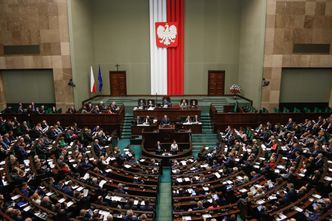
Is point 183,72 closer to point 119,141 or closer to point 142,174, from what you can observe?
point 119,141

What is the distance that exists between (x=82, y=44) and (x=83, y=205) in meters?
15.6

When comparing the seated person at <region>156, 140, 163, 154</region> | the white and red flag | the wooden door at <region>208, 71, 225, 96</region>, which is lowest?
the seated person at <region>156, 140, 163, 154</region>

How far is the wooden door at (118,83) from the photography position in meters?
24.4

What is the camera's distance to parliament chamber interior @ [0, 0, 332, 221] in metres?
9.01

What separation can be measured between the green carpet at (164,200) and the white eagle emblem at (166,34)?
13.6 m

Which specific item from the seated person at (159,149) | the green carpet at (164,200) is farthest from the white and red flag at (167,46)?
the green carpet at (164,200)

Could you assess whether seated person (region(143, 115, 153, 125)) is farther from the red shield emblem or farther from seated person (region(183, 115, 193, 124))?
the red shield emblem

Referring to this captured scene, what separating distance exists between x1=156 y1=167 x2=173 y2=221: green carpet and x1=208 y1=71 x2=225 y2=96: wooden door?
13.1 m

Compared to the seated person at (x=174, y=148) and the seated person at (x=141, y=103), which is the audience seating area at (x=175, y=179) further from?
the seated person at (x=141, y=103)

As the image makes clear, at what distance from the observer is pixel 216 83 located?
24438mm

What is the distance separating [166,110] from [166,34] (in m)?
7.98

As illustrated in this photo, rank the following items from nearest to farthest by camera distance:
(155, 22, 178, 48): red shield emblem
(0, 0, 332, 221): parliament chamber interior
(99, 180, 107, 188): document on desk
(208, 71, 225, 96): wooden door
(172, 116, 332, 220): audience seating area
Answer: (172, 116, 332, 220): audience seating area
(0, 0, 332, 221): parliament chamber interior
(99, 180, 107, 188): document on desk
(155, 22, 178, 48): red shield emblem
(208, 71, 225, 96): wooden door

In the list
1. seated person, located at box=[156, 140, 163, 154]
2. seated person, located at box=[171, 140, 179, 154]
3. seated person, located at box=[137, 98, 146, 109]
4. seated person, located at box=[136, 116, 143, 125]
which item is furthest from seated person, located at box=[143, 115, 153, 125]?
seated person, located at box=[171, 140, 179, 154]

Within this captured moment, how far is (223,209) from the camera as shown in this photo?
8.52 meters
